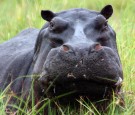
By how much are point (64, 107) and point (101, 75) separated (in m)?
0.47

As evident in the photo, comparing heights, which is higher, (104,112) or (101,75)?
(101,75)

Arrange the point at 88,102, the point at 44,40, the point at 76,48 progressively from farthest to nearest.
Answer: the point at 44,40 < the point at 88,102 < the point at 76,48

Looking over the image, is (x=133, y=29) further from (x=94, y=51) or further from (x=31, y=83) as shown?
(x=94, y=51)

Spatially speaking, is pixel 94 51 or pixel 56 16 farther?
pixel 56 16

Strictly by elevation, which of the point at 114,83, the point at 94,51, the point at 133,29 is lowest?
the point at 133,29

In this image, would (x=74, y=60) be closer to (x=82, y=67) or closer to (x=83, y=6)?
(x=82, y=67)

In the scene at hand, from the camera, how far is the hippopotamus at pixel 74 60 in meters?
4.12

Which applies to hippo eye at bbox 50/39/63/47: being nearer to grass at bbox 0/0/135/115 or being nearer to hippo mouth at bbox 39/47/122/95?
hippo mouth at bbox 39/47/122/95

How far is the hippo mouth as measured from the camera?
13.5 ft

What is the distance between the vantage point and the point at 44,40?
4.76 m

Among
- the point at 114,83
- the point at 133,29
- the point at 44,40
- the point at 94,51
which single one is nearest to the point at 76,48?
the point at 94,51

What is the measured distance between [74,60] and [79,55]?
0.05m

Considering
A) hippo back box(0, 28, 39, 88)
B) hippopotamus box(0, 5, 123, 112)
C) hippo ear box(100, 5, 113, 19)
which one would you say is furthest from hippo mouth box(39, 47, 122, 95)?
hippo back box(0, 28, 39, 88)

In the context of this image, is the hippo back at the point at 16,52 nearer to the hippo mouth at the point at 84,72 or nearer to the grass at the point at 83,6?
the grass at the point at 83,6
